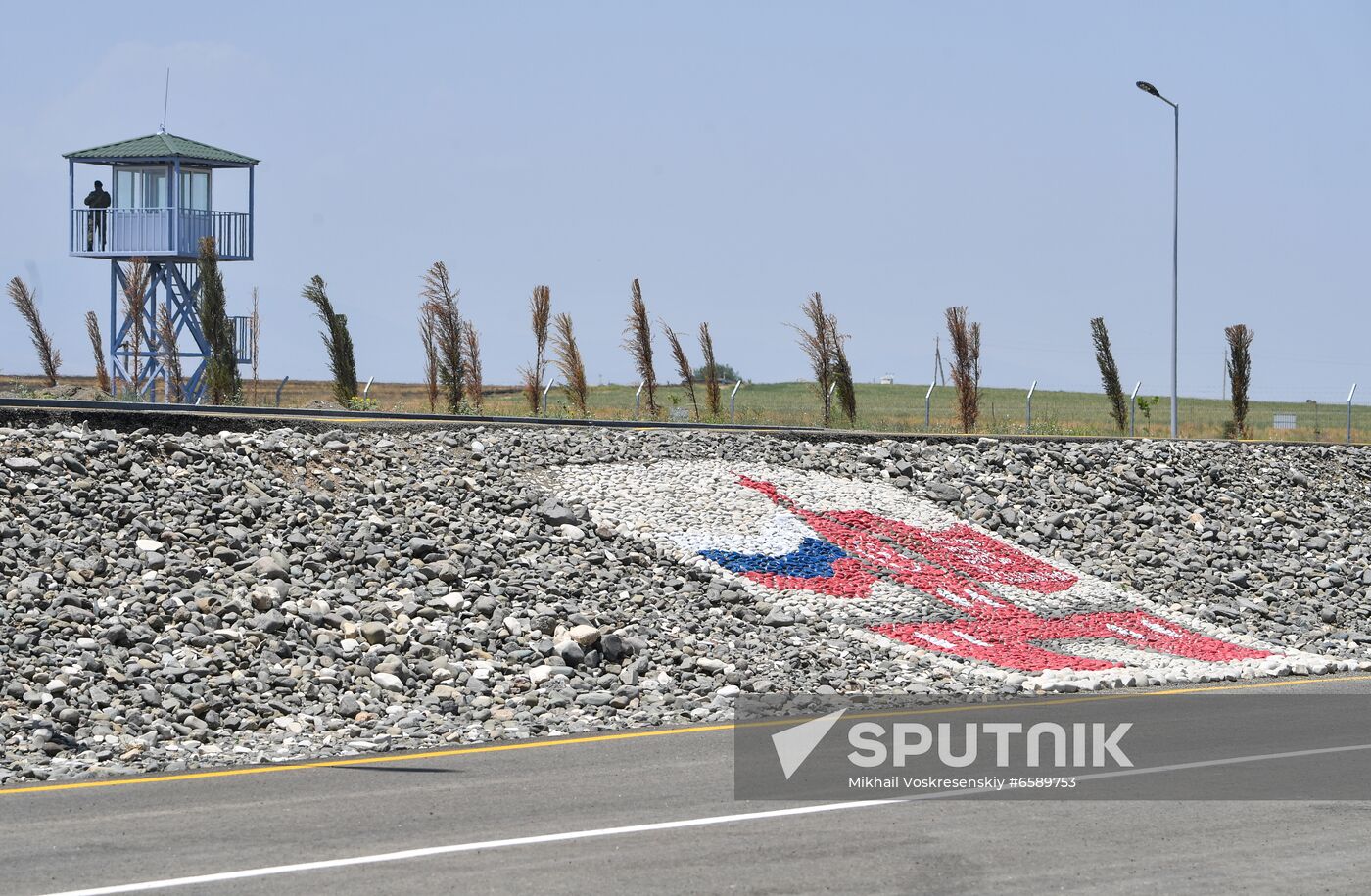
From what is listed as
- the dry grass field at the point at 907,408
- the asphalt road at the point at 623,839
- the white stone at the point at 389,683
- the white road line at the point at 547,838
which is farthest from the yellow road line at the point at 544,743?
the dry grass field at the point at 907,408

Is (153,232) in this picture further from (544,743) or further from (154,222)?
(544,743)

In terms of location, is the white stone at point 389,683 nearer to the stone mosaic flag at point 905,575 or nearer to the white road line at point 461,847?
the stone mosaic flag at point 905,575

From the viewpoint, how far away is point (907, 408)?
69938 mm

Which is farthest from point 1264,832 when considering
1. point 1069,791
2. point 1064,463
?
point 1064,463

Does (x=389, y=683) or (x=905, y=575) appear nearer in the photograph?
(x=389, y=683)

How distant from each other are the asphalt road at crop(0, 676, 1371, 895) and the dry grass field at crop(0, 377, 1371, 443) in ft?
78.7

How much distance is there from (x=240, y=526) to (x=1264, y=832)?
11110mm

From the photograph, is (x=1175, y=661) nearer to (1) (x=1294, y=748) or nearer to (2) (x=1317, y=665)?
(2) (x=1317, y=665)

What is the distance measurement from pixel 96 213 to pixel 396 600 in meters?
29.5

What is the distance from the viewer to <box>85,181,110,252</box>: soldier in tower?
4112cm

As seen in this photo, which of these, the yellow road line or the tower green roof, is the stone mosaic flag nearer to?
the yellow road line

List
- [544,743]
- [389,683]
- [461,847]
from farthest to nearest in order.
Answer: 1. [389,683]
2. [544,743]
3. [461,847]

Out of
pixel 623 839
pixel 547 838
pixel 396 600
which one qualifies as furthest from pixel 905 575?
pixel 547 838

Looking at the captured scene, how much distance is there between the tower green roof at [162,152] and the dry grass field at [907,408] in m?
6.43
